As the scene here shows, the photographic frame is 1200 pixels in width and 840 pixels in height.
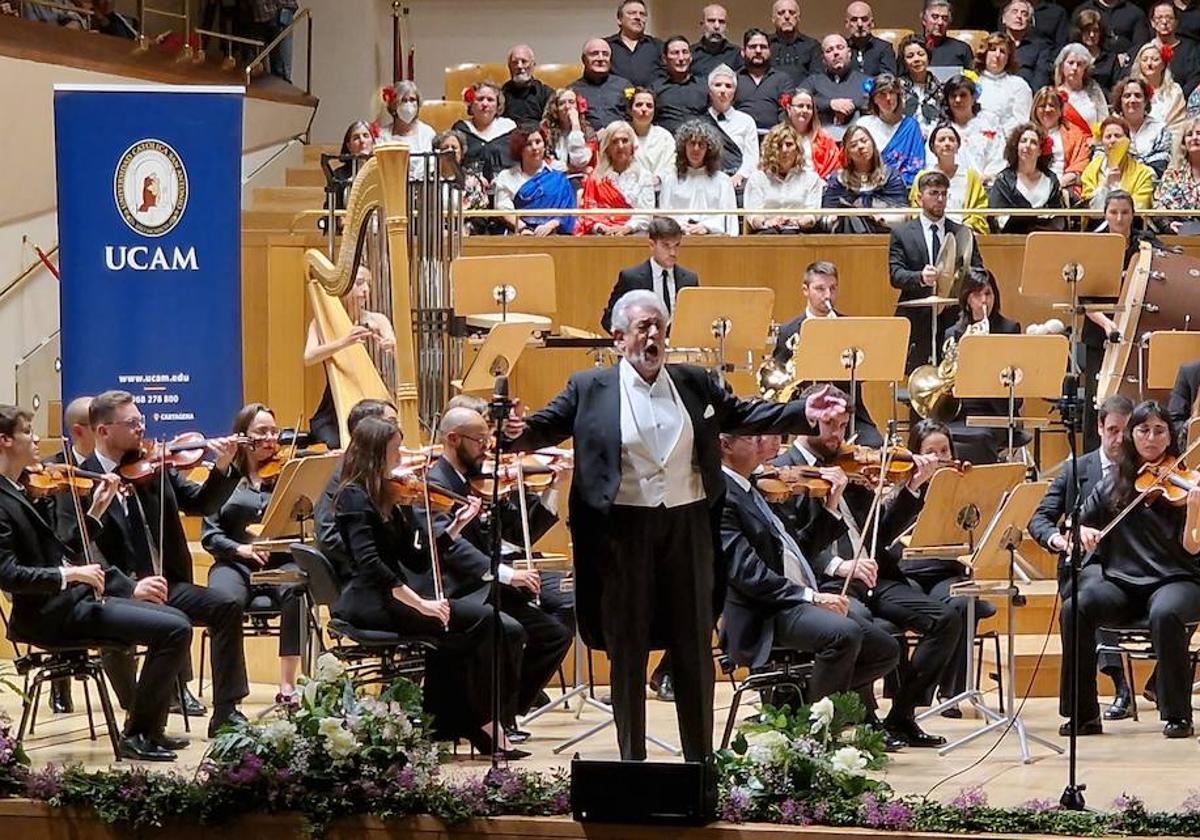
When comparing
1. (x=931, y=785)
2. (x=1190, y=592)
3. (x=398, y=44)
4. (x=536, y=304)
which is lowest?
(x=931, y=785)

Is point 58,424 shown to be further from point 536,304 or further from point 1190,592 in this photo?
point 1190,592

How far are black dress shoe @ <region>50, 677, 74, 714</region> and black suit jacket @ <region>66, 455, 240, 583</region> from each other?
32.1 inches

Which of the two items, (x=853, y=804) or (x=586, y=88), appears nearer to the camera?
(x=853, y=804)

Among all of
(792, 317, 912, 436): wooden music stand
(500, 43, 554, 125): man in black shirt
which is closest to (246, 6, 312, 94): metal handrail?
(500, 43, 554, 125): man in black shirt

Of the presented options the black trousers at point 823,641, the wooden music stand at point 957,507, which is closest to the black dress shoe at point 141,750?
the black trousers at point 823,641

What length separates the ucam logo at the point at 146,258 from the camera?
8133 millimetres

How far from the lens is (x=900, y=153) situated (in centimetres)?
1129

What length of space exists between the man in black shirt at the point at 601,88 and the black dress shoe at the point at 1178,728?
5899 mm

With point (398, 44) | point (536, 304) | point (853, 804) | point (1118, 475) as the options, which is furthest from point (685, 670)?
point (398, 44)

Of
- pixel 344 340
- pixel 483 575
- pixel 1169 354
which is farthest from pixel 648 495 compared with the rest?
pixel 1169 354

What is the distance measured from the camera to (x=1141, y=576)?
738 cm

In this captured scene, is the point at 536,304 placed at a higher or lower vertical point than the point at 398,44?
lower

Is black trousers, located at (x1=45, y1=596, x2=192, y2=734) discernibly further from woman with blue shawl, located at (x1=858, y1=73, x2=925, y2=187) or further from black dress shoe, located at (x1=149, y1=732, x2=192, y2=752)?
woman with blue shawl, located at (x1=858, y1=73, x2=925, y2=187)

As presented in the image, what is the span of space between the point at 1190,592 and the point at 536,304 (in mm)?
3281
